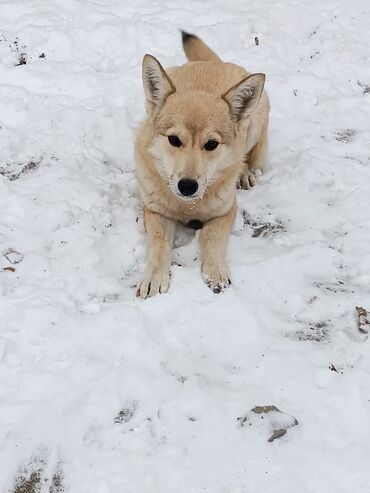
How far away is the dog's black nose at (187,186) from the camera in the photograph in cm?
363

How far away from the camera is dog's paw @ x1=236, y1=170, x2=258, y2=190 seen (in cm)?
491

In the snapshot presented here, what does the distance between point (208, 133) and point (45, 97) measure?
8.10ft

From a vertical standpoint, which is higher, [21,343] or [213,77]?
[213,77]

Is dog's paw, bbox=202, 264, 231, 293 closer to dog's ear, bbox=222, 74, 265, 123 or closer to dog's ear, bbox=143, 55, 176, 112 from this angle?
dog's ear, bbox=222, 74, 265, 123

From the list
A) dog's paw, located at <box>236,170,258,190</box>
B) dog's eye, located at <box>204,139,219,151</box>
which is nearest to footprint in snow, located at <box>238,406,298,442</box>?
dog's eye, located at <box>204,139,219,151</box>

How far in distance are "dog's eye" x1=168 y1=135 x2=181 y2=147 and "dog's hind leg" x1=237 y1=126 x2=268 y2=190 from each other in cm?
124

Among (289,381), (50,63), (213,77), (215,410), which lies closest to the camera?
(215,410)

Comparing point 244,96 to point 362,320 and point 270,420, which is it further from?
point 270,420

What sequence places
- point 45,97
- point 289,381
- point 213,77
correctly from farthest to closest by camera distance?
point 45,97 < point 213,77 < point 289,381

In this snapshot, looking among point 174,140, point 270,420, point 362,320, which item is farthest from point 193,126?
point 270,420

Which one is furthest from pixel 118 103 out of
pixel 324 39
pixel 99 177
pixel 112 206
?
pixel 324 39

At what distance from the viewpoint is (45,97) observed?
5.50 metres

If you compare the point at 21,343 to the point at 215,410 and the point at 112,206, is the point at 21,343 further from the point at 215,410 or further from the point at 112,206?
the point at 112,206

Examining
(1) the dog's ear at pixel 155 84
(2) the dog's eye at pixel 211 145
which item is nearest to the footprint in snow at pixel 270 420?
(2) the dog's eye at pixel 211 145
